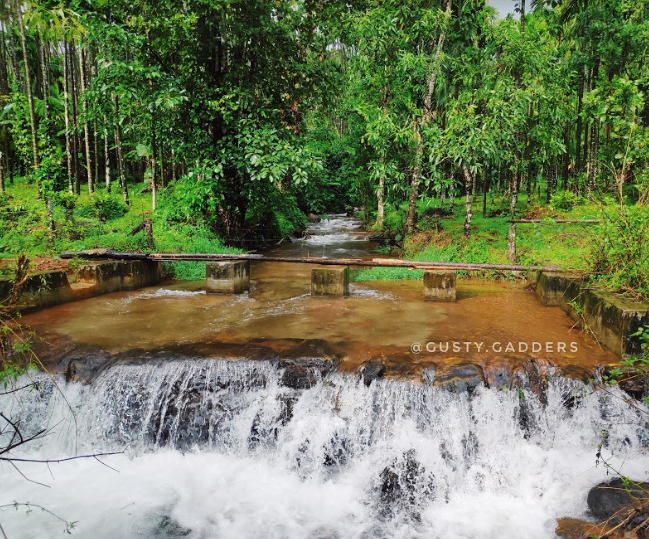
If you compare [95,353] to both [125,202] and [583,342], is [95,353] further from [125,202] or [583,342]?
[125,202]

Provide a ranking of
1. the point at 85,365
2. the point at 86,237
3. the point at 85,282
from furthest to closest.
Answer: the point at 86,237
the point at 85,282
the point at 85,365

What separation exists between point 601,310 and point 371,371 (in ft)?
11.6

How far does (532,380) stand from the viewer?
5.59 meters

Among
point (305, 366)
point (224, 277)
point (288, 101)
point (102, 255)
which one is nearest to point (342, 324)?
point (305, 366)

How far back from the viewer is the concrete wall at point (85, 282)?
7.75 m

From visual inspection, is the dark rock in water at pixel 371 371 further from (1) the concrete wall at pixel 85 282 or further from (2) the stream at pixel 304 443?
A: (1) the concrete wall at pixel 85 282

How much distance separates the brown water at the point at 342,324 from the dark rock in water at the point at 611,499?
4.97ft

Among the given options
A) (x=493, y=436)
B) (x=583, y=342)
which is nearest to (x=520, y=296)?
(x=583, y=342)

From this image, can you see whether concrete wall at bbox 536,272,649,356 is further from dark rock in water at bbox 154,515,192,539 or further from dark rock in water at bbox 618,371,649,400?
dark rock in water at bbox 154,515,192,539

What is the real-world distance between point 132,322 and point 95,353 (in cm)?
136

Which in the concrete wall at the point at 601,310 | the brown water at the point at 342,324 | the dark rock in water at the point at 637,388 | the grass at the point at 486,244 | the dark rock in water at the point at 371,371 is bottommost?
the dark rock in water at the point at 637,388

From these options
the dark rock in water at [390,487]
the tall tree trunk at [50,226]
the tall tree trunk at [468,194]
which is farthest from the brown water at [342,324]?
the tall tree trunk at [468,194]

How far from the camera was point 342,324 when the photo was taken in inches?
291

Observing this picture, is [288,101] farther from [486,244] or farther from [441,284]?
[441,284]
